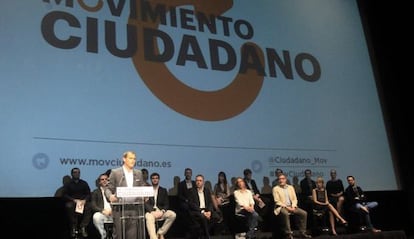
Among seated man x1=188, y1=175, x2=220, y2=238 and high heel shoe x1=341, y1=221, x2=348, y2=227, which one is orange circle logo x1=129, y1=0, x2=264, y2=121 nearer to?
seated man x1=188, y1=175, x2=220, y2=238

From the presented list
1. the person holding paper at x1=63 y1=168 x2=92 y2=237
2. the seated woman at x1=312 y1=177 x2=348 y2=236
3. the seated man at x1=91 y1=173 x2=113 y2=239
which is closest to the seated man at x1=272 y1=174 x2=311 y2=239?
the seated woman at x1=312 y1=177 x2=348 y2=236

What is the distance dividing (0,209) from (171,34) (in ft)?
12.4

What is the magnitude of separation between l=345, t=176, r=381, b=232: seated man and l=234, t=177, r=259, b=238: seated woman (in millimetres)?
2176

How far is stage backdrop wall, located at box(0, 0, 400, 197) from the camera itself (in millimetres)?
6078

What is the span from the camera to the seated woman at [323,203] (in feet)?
24.7

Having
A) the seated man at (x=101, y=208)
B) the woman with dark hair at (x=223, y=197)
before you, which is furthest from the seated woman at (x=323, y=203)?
the seated man at (x=101, y=208)

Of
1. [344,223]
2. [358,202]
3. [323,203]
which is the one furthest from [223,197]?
[358,202]

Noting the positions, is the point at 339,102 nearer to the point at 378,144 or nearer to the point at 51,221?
the point at 378,144

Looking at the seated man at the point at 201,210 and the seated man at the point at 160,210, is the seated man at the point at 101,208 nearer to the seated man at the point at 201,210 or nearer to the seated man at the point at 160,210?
the seated man at the point at 160,210

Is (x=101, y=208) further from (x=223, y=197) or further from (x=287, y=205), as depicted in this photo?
(x=287, y=205)

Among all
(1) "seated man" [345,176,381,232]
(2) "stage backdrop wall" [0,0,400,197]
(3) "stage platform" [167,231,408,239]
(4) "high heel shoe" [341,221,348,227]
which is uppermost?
(2) "stage backdrop wall" [0,0,400,197]

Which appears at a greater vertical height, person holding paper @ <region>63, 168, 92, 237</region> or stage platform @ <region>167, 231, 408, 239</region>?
person holding paper @ <region>63, 168, 92, 237</region>

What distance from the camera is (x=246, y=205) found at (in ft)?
22.1

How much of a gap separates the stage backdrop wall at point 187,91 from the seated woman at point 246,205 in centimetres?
→ 56
